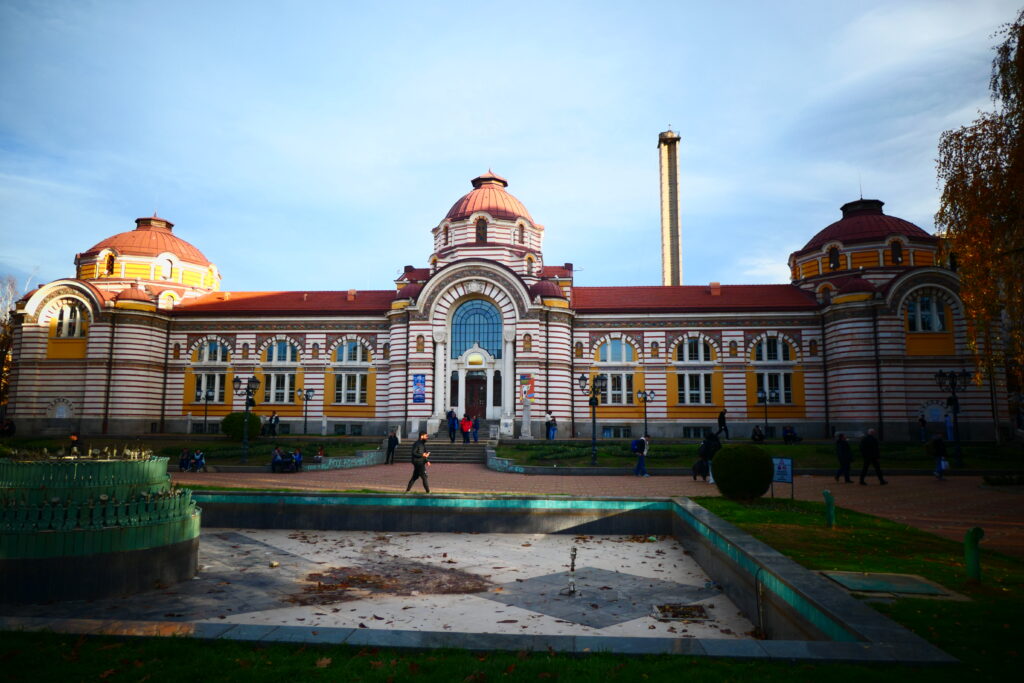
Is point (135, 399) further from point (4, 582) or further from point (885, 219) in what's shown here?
point (885, 219)

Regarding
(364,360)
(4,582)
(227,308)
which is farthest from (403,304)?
(4,582)

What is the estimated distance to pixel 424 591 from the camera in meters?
10.5

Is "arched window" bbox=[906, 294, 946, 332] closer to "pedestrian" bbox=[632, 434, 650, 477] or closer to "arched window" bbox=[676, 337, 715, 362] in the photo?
"arched window" bbox=[676, 337, 715, 362]

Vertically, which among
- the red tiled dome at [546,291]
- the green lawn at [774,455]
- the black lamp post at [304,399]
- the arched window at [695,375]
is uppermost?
the red tiled dome at [546,291]

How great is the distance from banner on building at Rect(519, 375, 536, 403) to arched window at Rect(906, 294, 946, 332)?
22.9 m

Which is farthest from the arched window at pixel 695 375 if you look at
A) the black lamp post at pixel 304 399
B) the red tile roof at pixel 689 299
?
the black lamp post at pixel 304 399

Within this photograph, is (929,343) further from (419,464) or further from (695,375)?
(419,464)

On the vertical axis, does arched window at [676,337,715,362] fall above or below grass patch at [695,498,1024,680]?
above

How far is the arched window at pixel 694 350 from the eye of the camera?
43.6m

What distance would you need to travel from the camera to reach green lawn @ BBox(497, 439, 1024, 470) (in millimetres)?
27594

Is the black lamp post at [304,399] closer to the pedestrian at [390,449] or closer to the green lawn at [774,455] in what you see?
the pedestrian at [390,449]

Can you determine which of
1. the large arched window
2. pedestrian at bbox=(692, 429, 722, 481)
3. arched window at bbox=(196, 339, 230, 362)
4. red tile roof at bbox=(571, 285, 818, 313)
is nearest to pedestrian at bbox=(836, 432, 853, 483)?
pedestrian at bbox=(692, 429, 722, 481)

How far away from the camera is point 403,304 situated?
139 ft

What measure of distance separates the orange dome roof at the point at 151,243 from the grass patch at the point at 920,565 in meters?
47.3
